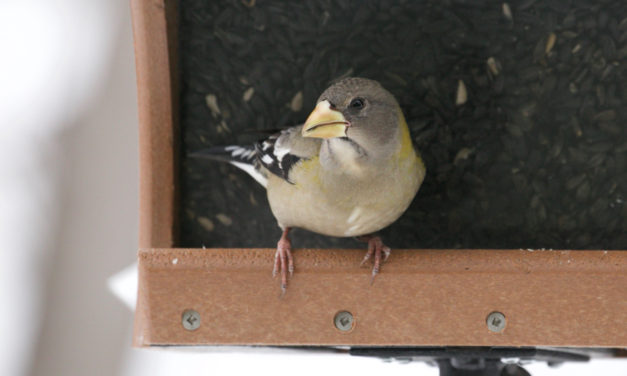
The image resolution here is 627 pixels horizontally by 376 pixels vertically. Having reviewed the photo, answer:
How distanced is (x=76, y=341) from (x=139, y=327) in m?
2.03

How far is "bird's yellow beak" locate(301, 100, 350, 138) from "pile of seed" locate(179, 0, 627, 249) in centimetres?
43

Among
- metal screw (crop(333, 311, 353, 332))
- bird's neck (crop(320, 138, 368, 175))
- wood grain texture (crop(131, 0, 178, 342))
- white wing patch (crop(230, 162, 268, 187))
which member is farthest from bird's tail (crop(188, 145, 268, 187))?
metal screw (crop(333, 311, 353, 332))

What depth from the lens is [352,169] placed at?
283 centimetres

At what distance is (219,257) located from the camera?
265 cm

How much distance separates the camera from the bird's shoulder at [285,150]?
9.57 ft

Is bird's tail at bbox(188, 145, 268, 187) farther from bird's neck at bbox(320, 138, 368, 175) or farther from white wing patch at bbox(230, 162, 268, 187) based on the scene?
bird's neck at bbox(320, 138, 368, 175)

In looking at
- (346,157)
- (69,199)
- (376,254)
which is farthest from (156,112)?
(69,199)

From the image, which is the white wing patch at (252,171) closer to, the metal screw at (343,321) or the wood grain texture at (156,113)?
the wood grain texture at (156,113)

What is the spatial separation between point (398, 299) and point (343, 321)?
0.56 feet

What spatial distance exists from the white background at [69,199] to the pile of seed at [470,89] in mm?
1767

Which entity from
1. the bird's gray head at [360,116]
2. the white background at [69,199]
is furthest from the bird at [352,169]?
the white background at [69,199]

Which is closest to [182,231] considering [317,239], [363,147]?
[317,239]

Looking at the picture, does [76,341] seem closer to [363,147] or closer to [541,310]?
[363,147]

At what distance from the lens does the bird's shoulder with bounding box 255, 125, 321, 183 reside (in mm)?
2916
